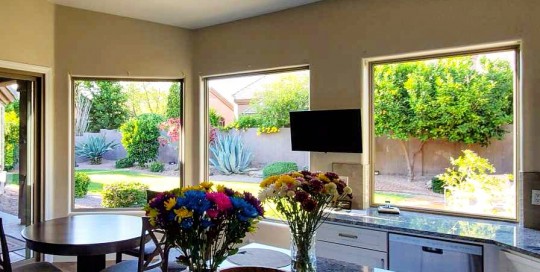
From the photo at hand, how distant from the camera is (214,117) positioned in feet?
14.9

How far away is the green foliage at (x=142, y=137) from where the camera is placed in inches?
177

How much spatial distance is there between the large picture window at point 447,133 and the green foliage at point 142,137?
2.63m

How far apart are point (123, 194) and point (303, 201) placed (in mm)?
3733

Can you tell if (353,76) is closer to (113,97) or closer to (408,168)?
(408,168)

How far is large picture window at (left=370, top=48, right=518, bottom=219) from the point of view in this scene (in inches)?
117

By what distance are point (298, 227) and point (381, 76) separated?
97.5 inches

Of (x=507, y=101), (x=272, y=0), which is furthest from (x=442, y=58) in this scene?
(x=272, y=0)

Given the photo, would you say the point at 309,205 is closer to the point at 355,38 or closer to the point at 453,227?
the point at 453,227

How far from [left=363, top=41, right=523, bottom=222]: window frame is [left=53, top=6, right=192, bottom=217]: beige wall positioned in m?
2.31

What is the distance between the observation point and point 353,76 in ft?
11.4

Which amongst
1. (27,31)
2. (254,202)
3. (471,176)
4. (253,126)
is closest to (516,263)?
(471,176)

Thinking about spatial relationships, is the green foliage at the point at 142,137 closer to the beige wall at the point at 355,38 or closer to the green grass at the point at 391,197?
the beige wall at the point at 355,38

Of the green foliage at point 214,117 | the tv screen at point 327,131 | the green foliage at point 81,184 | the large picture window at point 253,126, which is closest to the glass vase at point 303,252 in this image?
the tv screen at point 327,131

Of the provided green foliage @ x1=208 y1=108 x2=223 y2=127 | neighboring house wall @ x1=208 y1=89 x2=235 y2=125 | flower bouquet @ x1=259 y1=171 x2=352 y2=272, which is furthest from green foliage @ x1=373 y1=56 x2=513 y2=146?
flower bouquet @ x1=259 y1=171 x2=352 y2=272
